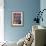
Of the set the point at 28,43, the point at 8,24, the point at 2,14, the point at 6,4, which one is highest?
the point at 6,4

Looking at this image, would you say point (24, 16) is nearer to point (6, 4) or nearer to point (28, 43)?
point (6, 4)

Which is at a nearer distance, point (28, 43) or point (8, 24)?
point (28, 43)

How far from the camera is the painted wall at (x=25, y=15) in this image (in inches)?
218

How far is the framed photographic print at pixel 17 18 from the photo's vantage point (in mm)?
5566

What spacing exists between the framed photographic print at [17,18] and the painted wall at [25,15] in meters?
0.15

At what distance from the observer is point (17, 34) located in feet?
18.4

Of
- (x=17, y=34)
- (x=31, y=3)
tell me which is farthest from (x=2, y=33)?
(x=31, y=3)

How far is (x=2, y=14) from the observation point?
5535 millimetres

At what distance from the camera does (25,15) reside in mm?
5590

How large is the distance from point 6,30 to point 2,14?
2.20ft

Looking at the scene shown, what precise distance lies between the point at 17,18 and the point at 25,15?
352 millimetres

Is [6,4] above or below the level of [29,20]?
above

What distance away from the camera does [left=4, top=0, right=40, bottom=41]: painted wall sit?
5.53 meters

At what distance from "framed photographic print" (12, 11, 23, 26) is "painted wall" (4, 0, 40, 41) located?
0.48 feet
